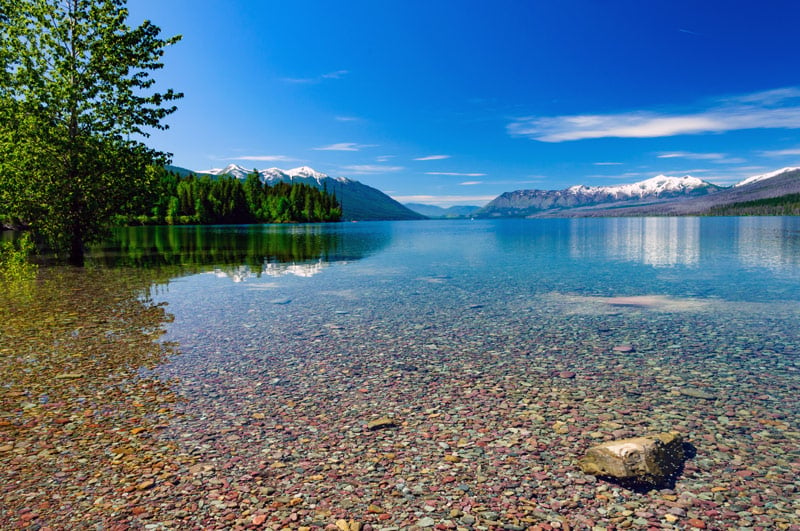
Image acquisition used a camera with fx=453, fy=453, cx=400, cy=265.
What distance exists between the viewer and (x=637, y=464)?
745 cm

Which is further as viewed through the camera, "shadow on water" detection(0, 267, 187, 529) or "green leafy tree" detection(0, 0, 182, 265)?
"green leafy tree" detection(0, 0, 182, 265)

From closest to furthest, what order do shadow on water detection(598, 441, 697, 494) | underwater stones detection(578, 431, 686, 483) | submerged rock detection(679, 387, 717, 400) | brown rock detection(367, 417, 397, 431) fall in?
shadow on water detection(598, 441, 697, 494) < underwater stones detection(578, 431, 686, 483) < brown rock detection(367, 417, 397, 431) < submerged rock detection(679, 387, 717, 400)

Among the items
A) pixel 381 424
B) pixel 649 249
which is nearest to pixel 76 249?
pixel 381 424

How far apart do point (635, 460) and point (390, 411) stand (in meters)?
4.75

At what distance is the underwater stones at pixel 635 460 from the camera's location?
289 inches

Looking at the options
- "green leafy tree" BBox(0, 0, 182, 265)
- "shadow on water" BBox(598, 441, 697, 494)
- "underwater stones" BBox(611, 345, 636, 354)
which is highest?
"green leafy tree" BBox(0, 0, 182, 265)

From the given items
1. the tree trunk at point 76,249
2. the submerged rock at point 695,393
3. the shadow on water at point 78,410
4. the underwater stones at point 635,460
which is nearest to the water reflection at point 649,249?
the submerged rock at point 695,393

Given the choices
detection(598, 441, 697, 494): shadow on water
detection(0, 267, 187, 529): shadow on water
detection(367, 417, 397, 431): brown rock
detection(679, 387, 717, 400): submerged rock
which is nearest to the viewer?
detection(0, 267, 187, 529): shadow on water

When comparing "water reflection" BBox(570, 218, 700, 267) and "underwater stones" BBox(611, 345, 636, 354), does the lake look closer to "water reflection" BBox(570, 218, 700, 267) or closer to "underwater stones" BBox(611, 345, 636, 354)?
"underwater stones" BBox(611, 345, 636, 354)

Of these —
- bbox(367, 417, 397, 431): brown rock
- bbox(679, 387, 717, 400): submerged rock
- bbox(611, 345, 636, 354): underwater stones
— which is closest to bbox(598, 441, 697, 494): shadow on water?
bbox(679, 387, 717, 400): submerged rock

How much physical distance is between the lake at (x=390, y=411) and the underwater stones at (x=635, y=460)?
0.21m

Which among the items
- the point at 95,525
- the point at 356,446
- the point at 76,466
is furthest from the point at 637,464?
the point at 76,466

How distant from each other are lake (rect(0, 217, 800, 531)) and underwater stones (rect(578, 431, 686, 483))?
21 centimetres

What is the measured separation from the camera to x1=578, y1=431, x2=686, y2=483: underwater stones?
7.35 meters
